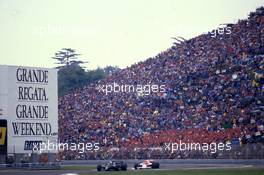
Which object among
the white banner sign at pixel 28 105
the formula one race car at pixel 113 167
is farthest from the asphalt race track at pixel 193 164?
the white banner sign at pixel 28 105

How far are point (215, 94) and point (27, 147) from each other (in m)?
18.0

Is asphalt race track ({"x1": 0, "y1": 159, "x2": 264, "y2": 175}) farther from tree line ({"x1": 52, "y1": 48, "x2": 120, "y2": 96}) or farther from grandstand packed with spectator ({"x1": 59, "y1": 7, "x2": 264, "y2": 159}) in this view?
tree line ({"x1": 52, "y1": 48, "x2": 120, "y2": 96})

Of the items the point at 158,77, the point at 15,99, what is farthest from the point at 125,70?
A: the point at 15,99

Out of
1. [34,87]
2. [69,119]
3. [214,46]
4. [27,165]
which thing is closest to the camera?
[27,165]

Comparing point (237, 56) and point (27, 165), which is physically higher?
point (237, 56)

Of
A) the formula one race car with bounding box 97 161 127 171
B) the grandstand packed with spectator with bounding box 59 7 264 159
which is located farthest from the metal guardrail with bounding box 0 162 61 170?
the grandstand packed with spectator with bounding box 59 7 264 159

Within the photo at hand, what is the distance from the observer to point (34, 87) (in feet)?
194

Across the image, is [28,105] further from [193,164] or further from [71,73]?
[71,73]

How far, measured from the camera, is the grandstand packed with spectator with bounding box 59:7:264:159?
53375 millimetres

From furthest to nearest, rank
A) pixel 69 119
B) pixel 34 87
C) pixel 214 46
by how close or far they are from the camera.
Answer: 1. pixel 69 119
2. pixel 214 46
3. pixel 34 87

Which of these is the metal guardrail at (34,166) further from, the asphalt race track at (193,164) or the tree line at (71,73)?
the tree line at (71,73)

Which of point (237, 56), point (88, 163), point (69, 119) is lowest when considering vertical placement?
point (88, 163)

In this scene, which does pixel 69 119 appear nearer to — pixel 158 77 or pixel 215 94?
pixel 158 77

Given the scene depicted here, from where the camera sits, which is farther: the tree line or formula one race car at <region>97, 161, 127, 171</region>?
the tree line
